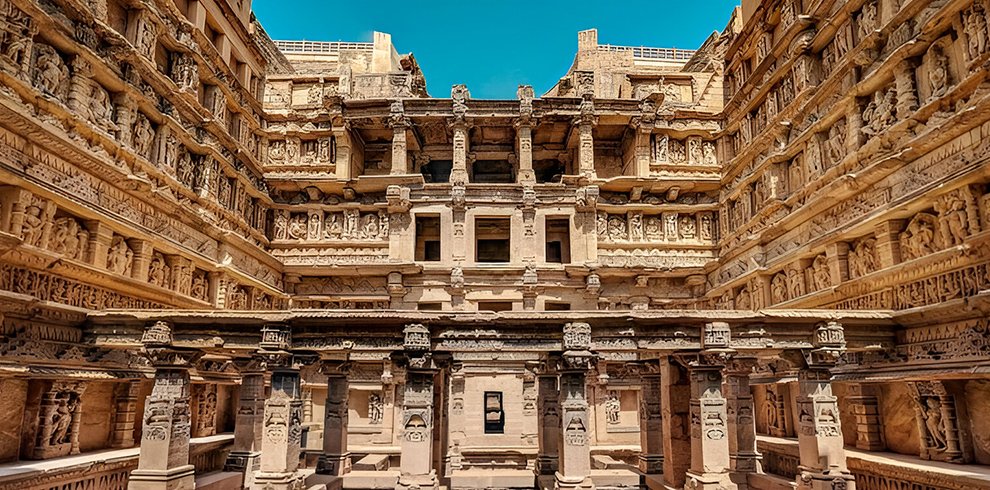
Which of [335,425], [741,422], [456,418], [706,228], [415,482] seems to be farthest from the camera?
[706,228]

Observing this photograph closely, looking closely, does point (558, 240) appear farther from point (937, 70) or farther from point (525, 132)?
point (937, 70)

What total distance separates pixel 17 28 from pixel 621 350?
13413 mm

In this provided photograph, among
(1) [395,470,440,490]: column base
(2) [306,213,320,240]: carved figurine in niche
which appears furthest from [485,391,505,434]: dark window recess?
(1) [395,470,440,490]: column base

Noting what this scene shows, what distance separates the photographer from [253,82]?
81.7ft

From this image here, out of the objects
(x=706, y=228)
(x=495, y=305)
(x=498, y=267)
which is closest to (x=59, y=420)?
(x=498, y=267)

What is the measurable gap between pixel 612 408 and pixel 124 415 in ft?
50.5

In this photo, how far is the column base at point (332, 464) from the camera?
51.6 feet

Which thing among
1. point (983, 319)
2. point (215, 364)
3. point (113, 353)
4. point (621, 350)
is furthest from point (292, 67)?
point (983, 319)

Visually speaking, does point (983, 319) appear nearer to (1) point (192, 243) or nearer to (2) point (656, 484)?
(2) point (656, 484)

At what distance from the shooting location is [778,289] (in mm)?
18594

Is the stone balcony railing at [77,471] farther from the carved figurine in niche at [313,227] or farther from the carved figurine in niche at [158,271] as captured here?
the carved figurine in niche at [313,227]

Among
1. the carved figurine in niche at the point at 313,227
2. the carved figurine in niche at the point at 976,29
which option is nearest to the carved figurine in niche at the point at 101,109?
the carved figurine in niche at the point at 313,227

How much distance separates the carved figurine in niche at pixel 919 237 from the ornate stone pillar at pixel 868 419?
10.6 feet

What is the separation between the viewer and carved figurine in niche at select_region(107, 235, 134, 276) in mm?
14615
